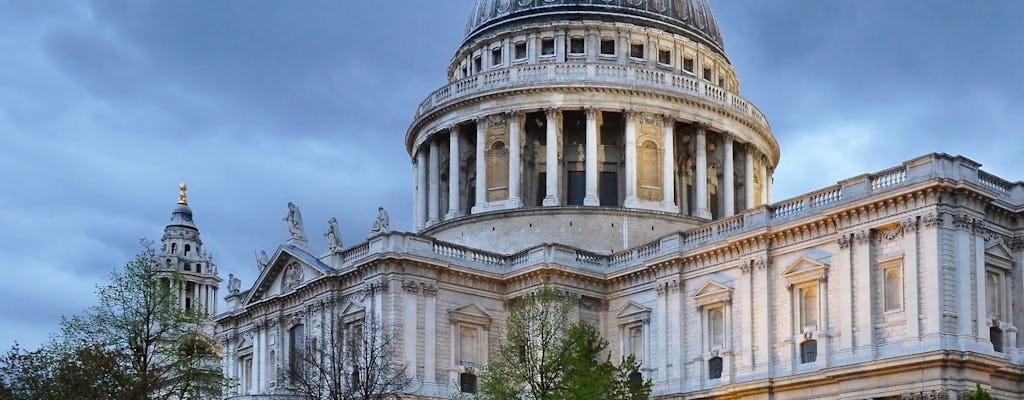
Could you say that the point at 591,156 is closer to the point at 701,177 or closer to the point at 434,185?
the point at 701,177

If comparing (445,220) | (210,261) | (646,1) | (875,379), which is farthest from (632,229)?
(210,261)

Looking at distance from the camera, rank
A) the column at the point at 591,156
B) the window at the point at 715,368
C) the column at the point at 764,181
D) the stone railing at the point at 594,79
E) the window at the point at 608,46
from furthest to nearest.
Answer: the column at the point at 764,181 < the window at the point at 608,46 < the stone railing at the point at 594,79 < the column at the point at 591,156 < the window at the point at 715,368

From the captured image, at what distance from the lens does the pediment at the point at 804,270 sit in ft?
159

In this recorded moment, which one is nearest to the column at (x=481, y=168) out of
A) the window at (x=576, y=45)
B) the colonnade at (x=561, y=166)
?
the colonnade at (x=561, y=166)

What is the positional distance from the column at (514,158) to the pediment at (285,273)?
35.5ft

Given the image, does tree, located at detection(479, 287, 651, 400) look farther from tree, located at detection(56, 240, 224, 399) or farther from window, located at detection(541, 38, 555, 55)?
window, located at detection(541, 38, 555, 55)

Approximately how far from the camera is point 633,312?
5612 centimetres

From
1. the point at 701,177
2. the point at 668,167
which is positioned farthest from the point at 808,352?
the point at 701,177

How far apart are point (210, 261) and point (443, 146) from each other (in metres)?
46.6

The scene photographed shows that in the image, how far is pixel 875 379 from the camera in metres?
45.8

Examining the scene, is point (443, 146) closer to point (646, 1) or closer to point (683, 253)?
point (646, 1)

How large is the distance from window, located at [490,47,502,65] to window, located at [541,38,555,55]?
8.37ft

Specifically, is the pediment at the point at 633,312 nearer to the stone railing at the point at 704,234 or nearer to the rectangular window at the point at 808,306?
the stone railing at the point at 704,234

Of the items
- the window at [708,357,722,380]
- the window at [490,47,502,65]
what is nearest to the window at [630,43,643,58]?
the window at [490,47,502,65]
